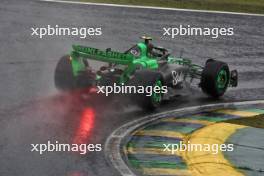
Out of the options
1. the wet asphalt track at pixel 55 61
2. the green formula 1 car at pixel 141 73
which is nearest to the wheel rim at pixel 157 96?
the green formula 1 car at pixel 141 73

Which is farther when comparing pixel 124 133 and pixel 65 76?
pixel 65 76

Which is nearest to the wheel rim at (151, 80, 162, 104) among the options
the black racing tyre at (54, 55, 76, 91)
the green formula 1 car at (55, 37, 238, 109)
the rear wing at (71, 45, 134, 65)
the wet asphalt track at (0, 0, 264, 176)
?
the green formula 1 car at (55, 37, 238, 109)

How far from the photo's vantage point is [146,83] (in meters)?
12.5

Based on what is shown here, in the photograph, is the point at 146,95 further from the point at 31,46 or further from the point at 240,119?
the point at 31,46

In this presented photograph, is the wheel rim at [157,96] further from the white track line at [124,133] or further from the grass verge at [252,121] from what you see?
the grass verge at [252,121]

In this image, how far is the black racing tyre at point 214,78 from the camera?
14039mm

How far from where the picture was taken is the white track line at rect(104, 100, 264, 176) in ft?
31.8

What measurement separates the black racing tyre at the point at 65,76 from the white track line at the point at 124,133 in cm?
199

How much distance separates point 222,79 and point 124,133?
3.83 metres

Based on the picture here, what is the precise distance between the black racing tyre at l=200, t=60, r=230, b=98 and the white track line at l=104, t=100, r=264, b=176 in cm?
42

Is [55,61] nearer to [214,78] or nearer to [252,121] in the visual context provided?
[214,78]

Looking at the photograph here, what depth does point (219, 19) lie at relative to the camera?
2519 centimetres

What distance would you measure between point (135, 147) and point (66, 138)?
3.81 feet

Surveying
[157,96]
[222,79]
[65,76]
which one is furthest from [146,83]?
[222,79]
